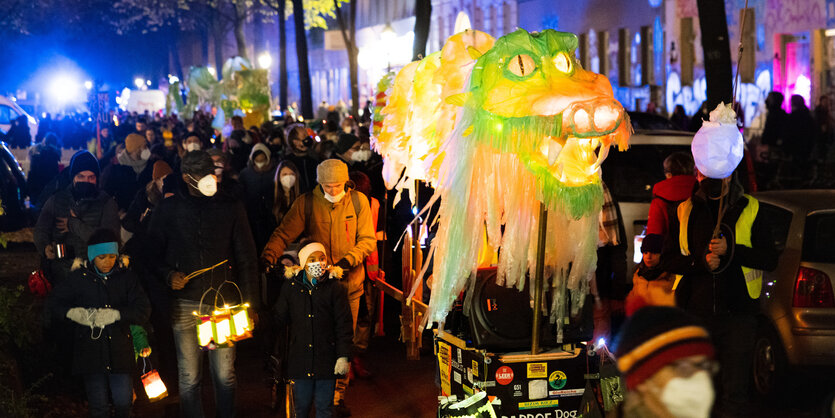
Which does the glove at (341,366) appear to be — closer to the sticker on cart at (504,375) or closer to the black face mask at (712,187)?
the sticker on cart at (504,375)

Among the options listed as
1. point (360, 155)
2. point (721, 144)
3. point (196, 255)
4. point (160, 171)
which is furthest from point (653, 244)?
point (160, 171)

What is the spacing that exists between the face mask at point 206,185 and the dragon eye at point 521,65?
277 cm

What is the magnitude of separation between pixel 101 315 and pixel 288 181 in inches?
150

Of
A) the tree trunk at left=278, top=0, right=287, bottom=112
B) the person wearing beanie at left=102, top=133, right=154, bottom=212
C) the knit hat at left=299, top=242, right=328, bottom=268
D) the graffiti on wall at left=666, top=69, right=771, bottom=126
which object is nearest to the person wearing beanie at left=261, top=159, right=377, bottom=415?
the knit hat at left=299, top=242, right=328, bottom=268

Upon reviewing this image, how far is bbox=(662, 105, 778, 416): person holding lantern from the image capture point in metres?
6.64

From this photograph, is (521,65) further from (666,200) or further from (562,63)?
(666,200)

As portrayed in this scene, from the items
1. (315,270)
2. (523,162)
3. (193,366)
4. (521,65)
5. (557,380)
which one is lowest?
(193,366)

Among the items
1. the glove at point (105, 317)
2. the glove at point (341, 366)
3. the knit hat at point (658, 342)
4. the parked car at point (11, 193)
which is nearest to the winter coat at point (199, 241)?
the glove at point (105, 317)

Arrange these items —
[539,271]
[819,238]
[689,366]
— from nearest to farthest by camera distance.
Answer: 1. [689,366]
2. [539,271]
3. [819,238]

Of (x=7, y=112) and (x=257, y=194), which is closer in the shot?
(x=257, y=194)

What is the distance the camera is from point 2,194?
14344 millimetres

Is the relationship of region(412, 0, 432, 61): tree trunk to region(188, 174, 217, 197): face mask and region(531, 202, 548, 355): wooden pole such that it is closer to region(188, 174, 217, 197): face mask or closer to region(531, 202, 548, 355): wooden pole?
region(188, 174, 217, 197): face mask

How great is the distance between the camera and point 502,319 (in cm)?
580

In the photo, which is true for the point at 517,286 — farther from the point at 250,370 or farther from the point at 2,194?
the point at 2,194
